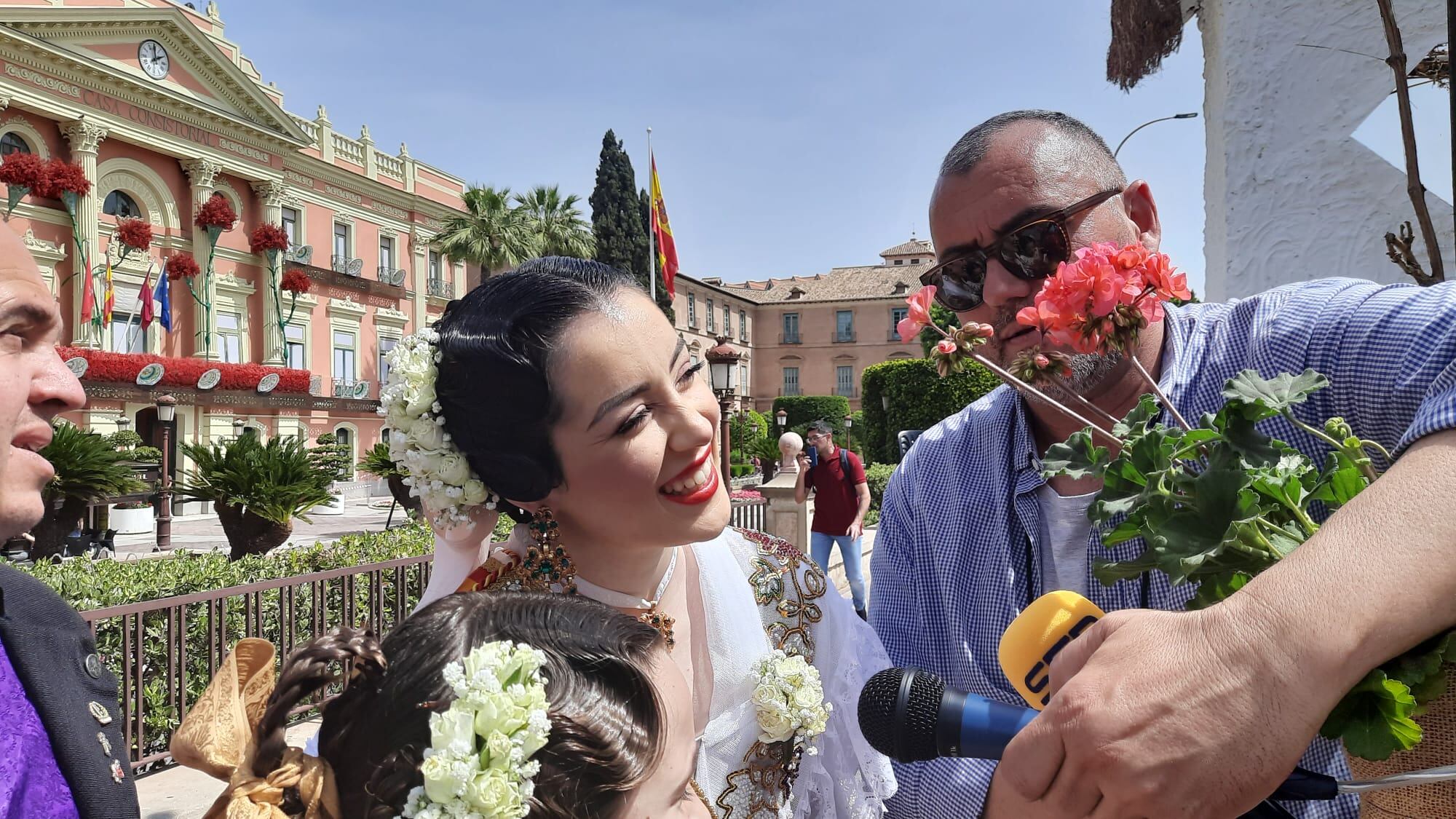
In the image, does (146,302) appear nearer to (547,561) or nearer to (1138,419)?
(547,561)

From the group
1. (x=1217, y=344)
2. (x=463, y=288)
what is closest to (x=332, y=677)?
(x=1217, y=344)

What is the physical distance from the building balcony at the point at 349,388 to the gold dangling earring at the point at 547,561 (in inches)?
1371

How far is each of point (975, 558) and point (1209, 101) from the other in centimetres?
469

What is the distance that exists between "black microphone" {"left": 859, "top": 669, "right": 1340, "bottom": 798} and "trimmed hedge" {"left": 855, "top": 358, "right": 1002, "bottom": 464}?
82.4ft

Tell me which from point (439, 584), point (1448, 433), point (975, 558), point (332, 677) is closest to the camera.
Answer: point (1448, 433)

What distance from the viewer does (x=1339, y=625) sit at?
75 cm

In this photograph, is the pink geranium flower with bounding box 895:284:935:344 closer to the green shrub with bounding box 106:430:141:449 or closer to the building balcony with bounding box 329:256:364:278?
the green shrub with bounding box 106:430:141:449

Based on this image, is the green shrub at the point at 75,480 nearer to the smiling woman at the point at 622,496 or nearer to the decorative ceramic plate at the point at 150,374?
the smiling woman at the point at 622,496

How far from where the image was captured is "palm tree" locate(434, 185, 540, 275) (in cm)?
3525

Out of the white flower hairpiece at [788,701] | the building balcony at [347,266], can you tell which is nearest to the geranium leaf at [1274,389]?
the white flower hairpiece at [788,701]

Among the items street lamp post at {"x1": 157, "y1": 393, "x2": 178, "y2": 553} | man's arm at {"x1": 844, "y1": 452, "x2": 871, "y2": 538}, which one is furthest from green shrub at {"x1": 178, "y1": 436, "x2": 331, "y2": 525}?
man's arm at {"x1": 844, "y1": 452, "x2": 871, "y2": 538}

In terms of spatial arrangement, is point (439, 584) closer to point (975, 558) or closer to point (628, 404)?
point (628, 404)

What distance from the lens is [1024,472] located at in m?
1.91

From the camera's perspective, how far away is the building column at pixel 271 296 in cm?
3077
